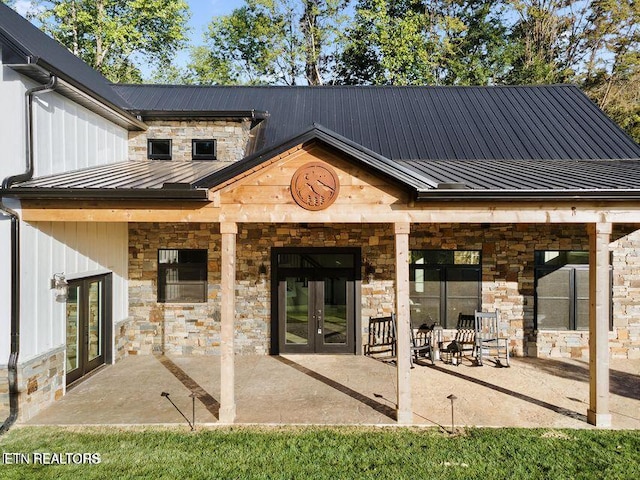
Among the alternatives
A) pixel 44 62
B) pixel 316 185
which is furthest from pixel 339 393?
pixel 44 62

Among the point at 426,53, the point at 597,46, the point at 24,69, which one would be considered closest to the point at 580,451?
the point at 24,69

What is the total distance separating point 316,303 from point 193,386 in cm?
338

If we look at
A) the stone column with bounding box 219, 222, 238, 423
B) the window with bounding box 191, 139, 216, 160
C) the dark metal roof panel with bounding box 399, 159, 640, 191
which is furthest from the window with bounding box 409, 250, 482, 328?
the window with bounding box 191, 139, 216, 160

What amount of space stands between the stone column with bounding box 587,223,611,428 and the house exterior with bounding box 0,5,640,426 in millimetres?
30

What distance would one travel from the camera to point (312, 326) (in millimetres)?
10484

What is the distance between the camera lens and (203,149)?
36.4ft

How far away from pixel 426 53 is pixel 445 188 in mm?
20627

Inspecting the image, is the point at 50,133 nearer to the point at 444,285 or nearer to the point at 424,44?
the point at 444,285

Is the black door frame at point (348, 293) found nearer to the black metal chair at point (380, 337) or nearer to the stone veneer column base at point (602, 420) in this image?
the black metal chair at point (380, 337)

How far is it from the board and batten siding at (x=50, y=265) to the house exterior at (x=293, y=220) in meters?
0.04

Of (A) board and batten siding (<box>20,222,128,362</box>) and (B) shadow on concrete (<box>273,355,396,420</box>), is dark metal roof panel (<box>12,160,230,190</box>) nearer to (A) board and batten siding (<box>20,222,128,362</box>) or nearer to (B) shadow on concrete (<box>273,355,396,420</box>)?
(A) board and batten siding (<box>20,222,128,362</box>)

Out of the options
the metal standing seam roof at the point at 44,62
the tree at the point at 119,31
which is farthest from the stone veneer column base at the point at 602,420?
the tree at the point at 119,31

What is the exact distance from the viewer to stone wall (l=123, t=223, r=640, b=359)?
33.4 ft

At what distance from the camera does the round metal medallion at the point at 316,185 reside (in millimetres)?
6832
